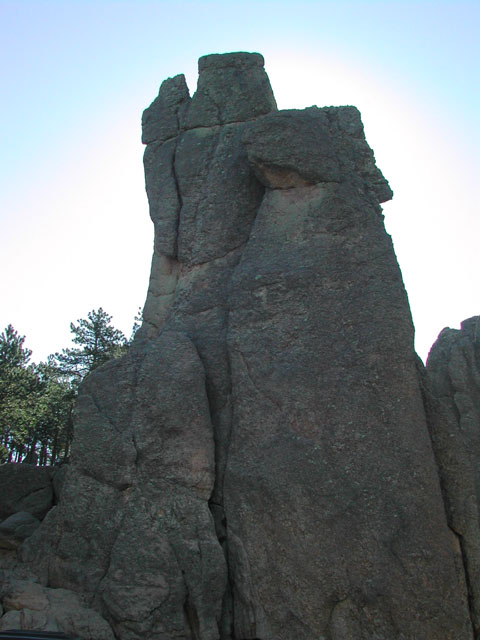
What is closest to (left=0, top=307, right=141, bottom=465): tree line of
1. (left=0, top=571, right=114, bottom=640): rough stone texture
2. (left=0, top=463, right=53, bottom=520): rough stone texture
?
(left=0, top=463, right=53, bottom=520): rough stone texture

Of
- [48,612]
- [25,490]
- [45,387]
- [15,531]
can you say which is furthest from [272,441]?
[45,387]

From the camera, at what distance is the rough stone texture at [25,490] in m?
11.5

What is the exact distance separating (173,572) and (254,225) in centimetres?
513

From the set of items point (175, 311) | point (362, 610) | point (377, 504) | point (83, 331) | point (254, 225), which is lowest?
point (362, 610)

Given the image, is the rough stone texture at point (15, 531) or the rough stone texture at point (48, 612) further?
the rough stone texture at point (15, 531)

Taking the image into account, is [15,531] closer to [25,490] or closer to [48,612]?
[25,490]

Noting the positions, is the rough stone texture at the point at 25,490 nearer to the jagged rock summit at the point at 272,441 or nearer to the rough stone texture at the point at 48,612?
the jagged rock summit at the point at 272,441

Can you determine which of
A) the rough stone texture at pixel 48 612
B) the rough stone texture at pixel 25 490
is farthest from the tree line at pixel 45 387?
the rough stone texture at pixel 48 612

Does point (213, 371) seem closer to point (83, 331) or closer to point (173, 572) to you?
point (173, 572)

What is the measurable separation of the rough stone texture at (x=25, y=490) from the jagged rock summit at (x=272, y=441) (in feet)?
10.4

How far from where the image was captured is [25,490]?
11820 millimetres

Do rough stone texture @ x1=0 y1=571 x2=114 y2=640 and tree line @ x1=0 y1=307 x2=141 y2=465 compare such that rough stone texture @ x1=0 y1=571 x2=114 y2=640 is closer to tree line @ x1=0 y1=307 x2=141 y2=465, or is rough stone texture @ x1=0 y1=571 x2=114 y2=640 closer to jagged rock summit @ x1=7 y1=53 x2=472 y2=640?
jagged rock summit @ x1=7 y1=53 x2=472 y2=640

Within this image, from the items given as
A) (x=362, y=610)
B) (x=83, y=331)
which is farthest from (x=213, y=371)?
(x=83, y=331)

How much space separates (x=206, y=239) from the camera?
32.7 feet
